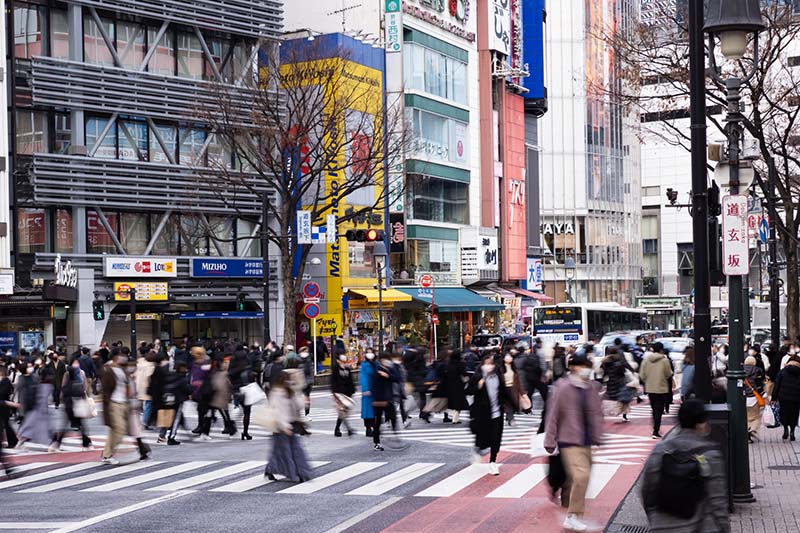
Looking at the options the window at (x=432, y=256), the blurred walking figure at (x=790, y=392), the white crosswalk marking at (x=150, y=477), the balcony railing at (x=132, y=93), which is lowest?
the white crosswalk marking at (x=150, y=477)

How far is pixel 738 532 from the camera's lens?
1167 centimetres

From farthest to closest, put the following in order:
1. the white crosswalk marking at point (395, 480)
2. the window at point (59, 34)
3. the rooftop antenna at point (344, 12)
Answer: the rooftop antenna at point (344, 12), the window at point (59, 34), the white crosswalk marking at point (395, 480)

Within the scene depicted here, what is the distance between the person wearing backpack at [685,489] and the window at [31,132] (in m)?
40.4

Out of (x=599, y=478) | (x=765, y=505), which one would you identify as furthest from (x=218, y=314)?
(x=765, y=505)

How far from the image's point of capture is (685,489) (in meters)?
7.33

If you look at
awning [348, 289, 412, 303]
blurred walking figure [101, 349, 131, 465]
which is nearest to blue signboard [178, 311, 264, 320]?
awning [348, 289, 412, 303]

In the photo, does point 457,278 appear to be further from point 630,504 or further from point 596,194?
point 630,504

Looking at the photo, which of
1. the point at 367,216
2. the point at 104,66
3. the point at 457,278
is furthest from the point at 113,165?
the point at 457,278

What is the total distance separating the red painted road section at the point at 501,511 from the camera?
507 inches

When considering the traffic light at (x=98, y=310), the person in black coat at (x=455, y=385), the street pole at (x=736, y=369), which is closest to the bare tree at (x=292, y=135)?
the traffic light at (x=98, y=310)

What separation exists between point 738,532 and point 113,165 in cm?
3808

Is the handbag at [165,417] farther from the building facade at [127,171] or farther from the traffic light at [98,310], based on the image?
the traffic light at [98,310]

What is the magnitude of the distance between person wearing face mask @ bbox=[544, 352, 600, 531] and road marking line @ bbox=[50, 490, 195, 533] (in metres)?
5.47

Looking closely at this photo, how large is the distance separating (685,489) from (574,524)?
5.05m
